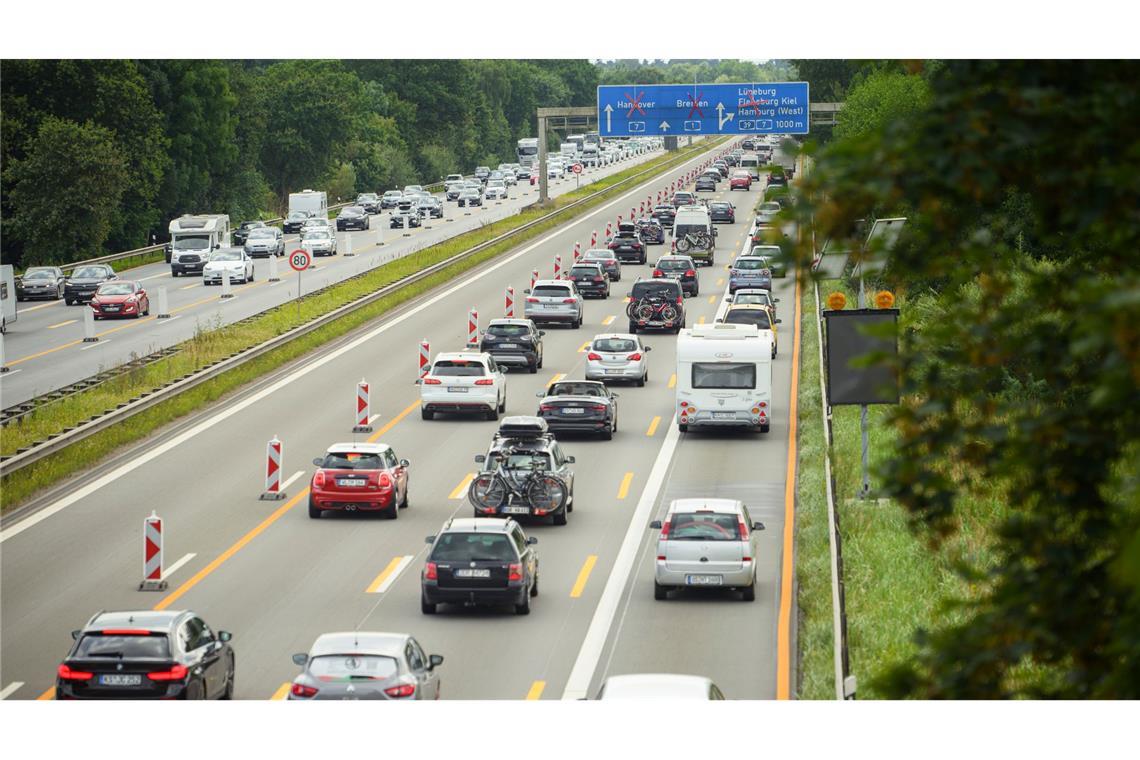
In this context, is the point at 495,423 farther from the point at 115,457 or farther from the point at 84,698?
the point at 84,698

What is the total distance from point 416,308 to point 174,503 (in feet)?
97.1

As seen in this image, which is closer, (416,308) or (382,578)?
(382,578)

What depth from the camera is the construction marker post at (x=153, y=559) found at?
2719 centimetres

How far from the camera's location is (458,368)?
4228 centimetres

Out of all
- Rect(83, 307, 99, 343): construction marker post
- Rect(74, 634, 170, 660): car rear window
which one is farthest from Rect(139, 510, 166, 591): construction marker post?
Rect(83, 307, 99, 343): construction marker post

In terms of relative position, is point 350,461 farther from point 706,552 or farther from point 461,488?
point 706,552

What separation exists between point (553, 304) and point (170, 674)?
38787 mm

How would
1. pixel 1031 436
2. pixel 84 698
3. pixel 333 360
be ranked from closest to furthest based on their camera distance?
1. pixel 1031 436
2. pixel 84 698
3. pixel 333 360

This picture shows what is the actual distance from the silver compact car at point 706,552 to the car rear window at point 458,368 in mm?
16002

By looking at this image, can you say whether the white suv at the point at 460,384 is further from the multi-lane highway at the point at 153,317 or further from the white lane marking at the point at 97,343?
the white lane marking at the point at 97,343

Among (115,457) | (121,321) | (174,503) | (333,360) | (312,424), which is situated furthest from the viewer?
(121,321)

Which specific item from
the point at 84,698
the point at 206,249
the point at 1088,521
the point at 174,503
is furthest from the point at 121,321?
the point at 1088,521

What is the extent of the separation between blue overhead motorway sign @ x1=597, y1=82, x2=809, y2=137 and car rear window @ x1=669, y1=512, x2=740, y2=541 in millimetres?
53588

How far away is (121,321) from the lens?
61.1 m
